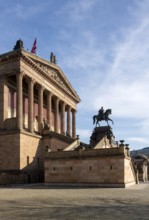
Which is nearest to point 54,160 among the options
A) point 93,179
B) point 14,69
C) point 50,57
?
point 93,179

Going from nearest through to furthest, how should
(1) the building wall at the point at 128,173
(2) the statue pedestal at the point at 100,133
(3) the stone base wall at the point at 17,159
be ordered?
1. (1) the building wall at the point at 128,173
2. (3) the stone base wall at the point at 17,159
3. (2) the statue pedestal at the point at 100,133

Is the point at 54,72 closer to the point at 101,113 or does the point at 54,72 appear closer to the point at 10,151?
the point at 101,113

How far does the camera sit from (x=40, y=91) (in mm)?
50781

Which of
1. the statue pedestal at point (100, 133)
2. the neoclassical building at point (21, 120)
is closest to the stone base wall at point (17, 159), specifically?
the neoclassical building at point (21, 120)

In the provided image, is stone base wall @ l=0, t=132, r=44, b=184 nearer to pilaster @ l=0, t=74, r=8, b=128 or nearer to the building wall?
pilaster @ l=0, t=74, r=8, b=128

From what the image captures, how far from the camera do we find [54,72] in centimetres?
5791

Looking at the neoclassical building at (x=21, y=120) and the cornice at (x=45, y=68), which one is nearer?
the neoclassical building at (x=21, y=120)

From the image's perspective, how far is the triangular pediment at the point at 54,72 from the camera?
158ft

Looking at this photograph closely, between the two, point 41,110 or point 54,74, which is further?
point 54,74

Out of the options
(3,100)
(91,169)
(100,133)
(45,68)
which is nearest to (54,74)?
(45,68)

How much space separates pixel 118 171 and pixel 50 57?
32.9 metres

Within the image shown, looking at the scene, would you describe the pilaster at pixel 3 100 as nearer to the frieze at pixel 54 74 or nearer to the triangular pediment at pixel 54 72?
the triangular pediment at pixel 54 72

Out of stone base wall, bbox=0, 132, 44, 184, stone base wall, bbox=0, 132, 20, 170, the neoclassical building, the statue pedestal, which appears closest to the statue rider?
the statue pedestal

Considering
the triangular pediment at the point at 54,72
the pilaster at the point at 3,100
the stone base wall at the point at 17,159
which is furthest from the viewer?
the triangular pediment at the point at 54,72
